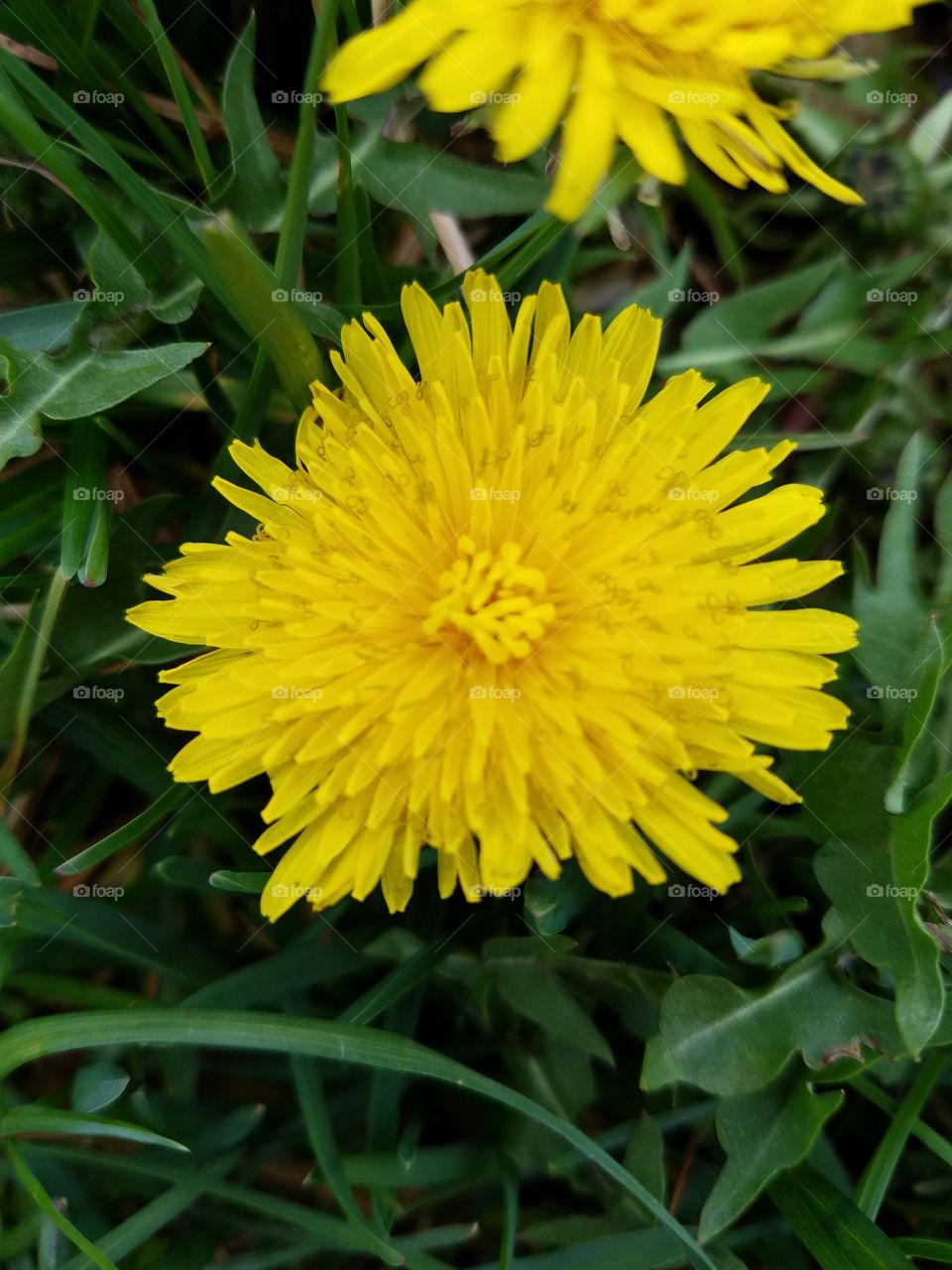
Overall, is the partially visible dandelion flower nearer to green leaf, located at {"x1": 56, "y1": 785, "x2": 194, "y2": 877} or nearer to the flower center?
the flower center

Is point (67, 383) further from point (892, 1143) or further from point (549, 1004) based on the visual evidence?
point (892, 1143)

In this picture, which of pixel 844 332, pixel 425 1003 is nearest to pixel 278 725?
pixel 425 1003

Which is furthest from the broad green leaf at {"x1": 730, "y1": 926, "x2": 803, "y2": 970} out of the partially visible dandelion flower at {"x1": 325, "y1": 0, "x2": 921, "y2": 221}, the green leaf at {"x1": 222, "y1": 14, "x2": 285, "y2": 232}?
the green leaf at {"x1": 222, "y1": 14, "x2": 285, "y2": 232}

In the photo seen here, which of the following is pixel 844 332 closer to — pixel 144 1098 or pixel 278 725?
pixel 278 725

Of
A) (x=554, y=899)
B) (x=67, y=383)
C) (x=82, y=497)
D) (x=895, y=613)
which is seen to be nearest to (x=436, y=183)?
(x=67, y=383)

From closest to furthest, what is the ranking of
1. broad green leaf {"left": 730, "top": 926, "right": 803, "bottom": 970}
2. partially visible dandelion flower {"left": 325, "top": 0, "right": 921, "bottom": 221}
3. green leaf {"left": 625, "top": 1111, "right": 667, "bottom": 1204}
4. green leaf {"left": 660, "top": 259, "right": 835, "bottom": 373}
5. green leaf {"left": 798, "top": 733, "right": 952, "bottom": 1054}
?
partially visible dandelion flower {"left": 325, "top": 0, "right": 921, "bottom": 221}
green leaf {"left": 798, "top": 733, "right": 952, "bottom": 1054}
broad green leaf {"left": 730, "top": 926, "right": 803, "bottom": 970}
green leaf {"left": 625, "top": 1111, "right": 667, "bottom": 1204}
green leaf {"left": 660, "top": 259, "right": 835, "bottom": 373}

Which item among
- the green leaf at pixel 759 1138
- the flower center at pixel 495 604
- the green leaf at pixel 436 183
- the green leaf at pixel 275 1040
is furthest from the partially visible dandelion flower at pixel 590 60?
the green leaf at pixel 759 1138
